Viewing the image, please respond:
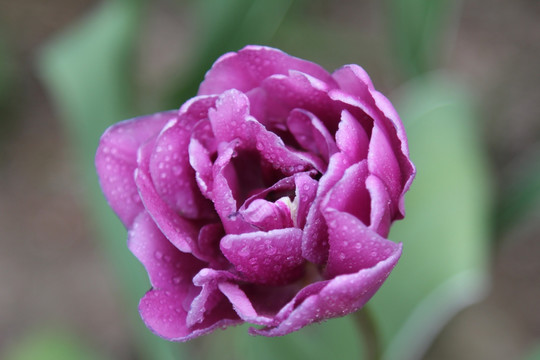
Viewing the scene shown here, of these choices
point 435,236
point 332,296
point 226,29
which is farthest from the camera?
point 226,29

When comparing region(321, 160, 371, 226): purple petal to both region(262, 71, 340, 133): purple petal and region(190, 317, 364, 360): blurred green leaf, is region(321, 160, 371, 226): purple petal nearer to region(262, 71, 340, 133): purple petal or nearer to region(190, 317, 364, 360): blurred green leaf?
region(262, 71, 340, 133): purple petal

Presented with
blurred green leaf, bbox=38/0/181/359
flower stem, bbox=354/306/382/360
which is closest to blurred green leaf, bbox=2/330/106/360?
blurred green leaf, bbox=38/0/181/359

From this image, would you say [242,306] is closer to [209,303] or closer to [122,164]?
[209,303]

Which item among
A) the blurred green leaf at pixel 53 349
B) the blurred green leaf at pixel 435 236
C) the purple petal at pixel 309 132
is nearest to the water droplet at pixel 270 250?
the purple petal at pixel 309 132

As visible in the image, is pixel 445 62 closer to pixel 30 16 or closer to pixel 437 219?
pixel 437 219

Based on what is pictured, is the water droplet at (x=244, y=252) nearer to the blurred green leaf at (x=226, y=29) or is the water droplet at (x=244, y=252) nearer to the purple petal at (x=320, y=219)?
the purple petal at (x=320, y=219)

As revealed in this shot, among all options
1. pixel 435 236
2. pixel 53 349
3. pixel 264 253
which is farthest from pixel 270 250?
pixel 53 349
